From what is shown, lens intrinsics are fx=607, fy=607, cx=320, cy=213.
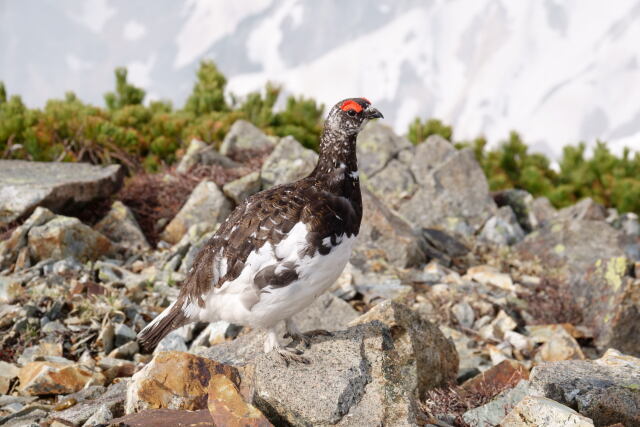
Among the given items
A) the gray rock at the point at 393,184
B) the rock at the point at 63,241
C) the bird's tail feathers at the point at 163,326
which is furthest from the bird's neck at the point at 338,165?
the gray rock at the point at 393,184

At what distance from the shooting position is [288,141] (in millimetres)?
10500

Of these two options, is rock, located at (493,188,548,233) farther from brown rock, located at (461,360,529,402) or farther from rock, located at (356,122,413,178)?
brown rock, located at (461,360,529,402)

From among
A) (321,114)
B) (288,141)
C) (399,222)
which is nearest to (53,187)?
(288,141)

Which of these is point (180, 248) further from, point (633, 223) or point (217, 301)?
point (633, 223)

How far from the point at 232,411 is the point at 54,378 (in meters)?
2.23

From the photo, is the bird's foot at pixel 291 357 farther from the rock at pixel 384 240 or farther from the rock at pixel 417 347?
the rock at pixel 384 240

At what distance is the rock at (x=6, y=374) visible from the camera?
5031mm

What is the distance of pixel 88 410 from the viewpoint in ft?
13.4

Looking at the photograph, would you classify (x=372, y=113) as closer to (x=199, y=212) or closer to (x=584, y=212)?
(x=199, y=212)

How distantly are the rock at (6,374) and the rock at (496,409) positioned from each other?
146 inches

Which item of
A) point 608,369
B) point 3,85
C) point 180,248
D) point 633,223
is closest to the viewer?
point 608,369

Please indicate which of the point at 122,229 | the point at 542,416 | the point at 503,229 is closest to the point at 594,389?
the point at 542,416

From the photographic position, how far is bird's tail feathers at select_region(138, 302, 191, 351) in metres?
4.38

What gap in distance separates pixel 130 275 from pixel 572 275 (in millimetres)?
5811
